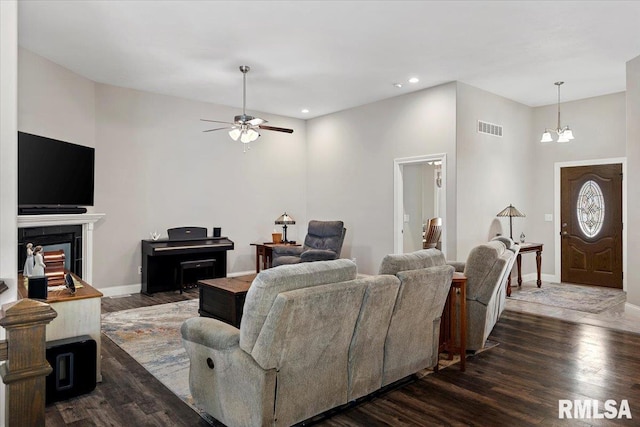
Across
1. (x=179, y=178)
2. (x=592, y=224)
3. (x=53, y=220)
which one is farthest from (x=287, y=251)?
(x=592, y=224)

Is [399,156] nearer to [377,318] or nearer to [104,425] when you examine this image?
[377,318]

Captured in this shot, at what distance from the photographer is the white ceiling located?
12.3 ft

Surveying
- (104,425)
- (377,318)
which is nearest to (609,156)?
(377,318)

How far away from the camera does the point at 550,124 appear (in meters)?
7.24

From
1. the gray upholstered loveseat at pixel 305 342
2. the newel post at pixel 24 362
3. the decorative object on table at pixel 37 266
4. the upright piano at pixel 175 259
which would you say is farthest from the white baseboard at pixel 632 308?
the decorative object on table at pixel 37 266

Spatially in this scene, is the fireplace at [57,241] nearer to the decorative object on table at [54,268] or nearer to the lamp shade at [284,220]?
the decorative object on table at [54,268]


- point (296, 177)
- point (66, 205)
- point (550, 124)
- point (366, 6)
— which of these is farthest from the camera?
point (296, 177)

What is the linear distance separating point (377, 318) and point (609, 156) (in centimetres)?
599

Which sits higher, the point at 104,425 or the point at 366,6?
the point at 366,6

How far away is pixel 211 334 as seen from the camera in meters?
2.32

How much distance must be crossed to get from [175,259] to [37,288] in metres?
3.64

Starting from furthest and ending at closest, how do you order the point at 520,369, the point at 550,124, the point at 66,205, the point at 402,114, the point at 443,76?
the point at 550,124
the point at 402,114
the point at 443,76
the point at 66,205
the point at 520,369

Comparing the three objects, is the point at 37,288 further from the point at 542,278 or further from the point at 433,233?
the point at 542,278

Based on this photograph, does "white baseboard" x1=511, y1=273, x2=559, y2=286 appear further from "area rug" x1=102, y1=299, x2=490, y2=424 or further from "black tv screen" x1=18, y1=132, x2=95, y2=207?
"black tv screen" x1=18, y1=132, x2=95, y2=207
